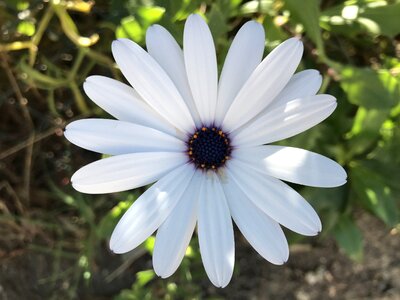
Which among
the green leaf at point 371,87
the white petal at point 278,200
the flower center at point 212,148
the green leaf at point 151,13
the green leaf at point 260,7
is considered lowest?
the green leaf at point 371,87

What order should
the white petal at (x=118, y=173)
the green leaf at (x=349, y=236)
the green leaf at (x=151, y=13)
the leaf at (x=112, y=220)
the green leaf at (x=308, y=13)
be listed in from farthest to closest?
the green leaf at (x=349, y=236) < the leaf at (x=112, y=220) < the green leaf at (x=308, y=13) < the green leaf at (x=151, y=13) < the white petal at (x=118, y=173)

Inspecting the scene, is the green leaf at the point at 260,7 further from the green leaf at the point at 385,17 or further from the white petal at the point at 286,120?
the white petal at the point at 286,120

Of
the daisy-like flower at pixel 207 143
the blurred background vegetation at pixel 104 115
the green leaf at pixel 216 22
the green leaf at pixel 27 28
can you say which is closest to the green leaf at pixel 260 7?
the blurred background vegetation at pixel 104 115

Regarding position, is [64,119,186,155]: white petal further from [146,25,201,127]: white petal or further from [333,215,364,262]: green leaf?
[333,215,364,262]: green leaf

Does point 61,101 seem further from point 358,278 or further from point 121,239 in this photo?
point 358,278

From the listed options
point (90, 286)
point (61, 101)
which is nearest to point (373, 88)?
point (61, 101)

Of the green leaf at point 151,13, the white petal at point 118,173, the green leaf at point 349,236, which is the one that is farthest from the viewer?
the green leaf at point 349,236

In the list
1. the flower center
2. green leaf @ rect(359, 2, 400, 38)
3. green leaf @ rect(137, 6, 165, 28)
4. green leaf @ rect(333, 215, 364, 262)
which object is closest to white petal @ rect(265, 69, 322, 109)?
the flower center
